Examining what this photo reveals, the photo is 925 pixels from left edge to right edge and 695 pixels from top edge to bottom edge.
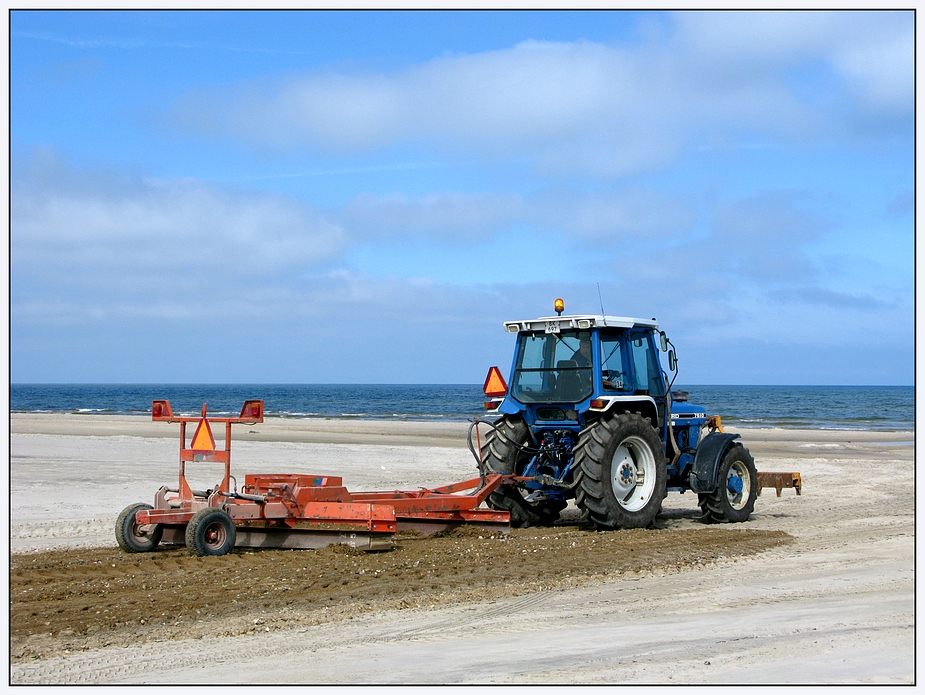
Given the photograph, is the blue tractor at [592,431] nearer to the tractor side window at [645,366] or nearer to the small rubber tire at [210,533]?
the tractor side window at [645,366]

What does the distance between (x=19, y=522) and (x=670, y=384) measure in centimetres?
722

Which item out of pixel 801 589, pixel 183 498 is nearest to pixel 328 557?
pixel 183 498

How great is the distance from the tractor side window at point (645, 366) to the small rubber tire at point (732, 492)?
1.16 metres

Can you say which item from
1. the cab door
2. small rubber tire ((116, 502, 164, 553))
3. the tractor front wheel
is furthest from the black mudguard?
small rubber tire ((116, 502, 164, 553))

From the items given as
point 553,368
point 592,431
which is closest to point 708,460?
point 592,431

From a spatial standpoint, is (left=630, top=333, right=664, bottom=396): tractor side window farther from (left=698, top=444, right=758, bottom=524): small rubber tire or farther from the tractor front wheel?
(left=698, top=444, right=758, bottom=524): small rubber tire

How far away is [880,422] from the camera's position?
43.1m

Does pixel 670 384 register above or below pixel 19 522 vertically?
above

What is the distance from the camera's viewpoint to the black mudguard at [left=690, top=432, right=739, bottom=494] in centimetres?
1120

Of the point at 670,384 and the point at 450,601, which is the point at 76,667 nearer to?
the point at 450,601

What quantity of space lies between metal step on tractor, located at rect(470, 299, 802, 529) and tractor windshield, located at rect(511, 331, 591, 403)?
1 centimetres

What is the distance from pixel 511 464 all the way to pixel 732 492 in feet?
8.83

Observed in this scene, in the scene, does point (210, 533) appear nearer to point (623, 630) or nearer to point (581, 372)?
point (623, 630)

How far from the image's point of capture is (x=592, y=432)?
10.1 metres
